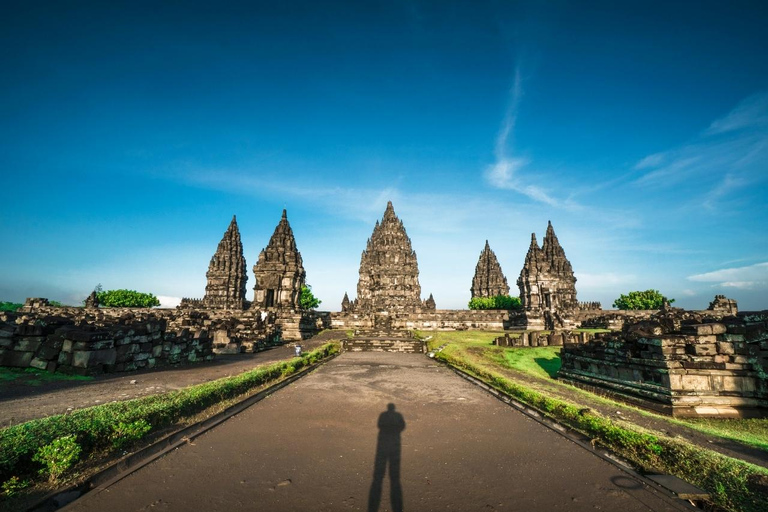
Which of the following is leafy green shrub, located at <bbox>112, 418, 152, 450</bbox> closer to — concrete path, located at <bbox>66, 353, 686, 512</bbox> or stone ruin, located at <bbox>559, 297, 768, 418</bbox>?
concrete path, located at <bbox>66, 353, 686, 512</bbox>

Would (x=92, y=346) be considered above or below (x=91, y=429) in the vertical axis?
above

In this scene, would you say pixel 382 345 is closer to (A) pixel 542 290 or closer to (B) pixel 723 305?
(A) pixel 542 290

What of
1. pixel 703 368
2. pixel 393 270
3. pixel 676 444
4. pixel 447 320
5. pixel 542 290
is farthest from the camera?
pixel 393 270

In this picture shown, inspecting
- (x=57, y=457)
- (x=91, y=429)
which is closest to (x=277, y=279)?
(x=91, y=429)

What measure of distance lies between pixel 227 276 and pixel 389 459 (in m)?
54.0

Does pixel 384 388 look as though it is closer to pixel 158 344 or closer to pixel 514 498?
pixel 514 498

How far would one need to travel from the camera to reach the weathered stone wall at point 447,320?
93.7 ft

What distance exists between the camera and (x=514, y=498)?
10.4ft

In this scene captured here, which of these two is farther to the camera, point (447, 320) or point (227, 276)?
point (227, 276)

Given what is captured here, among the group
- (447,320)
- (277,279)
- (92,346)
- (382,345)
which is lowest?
(382,345)

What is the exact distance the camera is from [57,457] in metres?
3.26

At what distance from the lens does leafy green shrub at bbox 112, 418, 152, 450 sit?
3.96 m

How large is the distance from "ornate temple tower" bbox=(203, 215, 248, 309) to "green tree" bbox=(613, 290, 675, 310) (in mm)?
59569

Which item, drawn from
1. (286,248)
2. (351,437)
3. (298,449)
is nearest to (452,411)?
(351,437)
